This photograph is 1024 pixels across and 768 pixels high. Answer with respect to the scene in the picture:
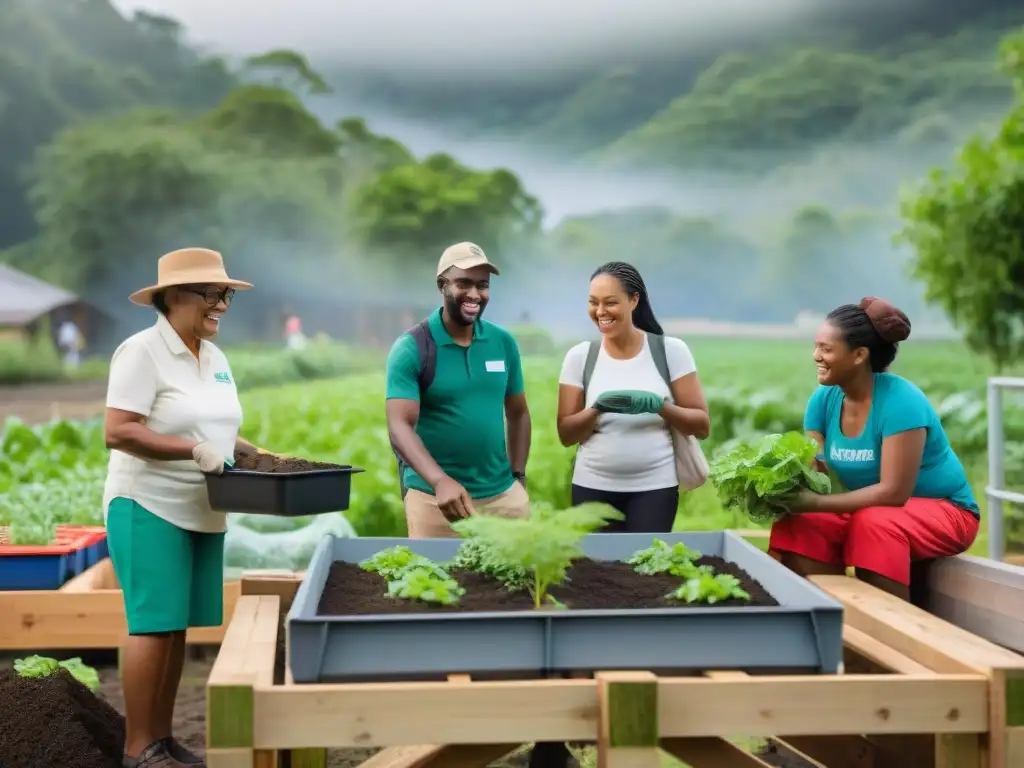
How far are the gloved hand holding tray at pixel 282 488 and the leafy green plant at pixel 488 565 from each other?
0.34 m

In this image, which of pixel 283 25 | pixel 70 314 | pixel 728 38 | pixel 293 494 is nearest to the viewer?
pixel 293 494

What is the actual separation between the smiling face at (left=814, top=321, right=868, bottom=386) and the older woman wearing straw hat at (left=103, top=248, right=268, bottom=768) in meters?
1.71

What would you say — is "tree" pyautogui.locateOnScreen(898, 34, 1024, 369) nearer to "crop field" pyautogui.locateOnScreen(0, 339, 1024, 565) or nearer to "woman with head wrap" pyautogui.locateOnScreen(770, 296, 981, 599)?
"crop field" pyautogui.locateOnScreen(0, 339, 1024, 565)

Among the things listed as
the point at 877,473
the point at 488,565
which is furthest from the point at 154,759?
the point at 877,473

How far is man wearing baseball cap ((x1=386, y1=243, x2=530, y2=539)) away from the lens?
3.50 m

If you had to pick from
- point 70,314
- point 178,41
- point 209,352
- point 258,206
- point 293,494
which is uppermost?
point 178,41

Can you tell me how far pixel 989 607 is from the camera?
3072mm

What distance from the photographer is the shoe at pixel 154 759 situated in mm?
Result: 2898

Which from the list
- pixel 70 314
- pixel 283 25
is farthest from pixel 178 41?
pixel 70 314

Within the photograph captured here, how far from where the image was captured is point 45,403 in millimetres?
9867

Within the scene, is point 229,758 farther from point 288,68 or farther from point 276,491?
point 288,68

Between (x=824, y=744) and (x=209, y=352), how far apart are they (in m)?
2.25

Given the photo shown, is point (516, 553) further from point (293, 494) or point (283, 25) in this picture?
point (283, 25)

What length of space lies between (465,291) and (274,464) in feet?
2.84
